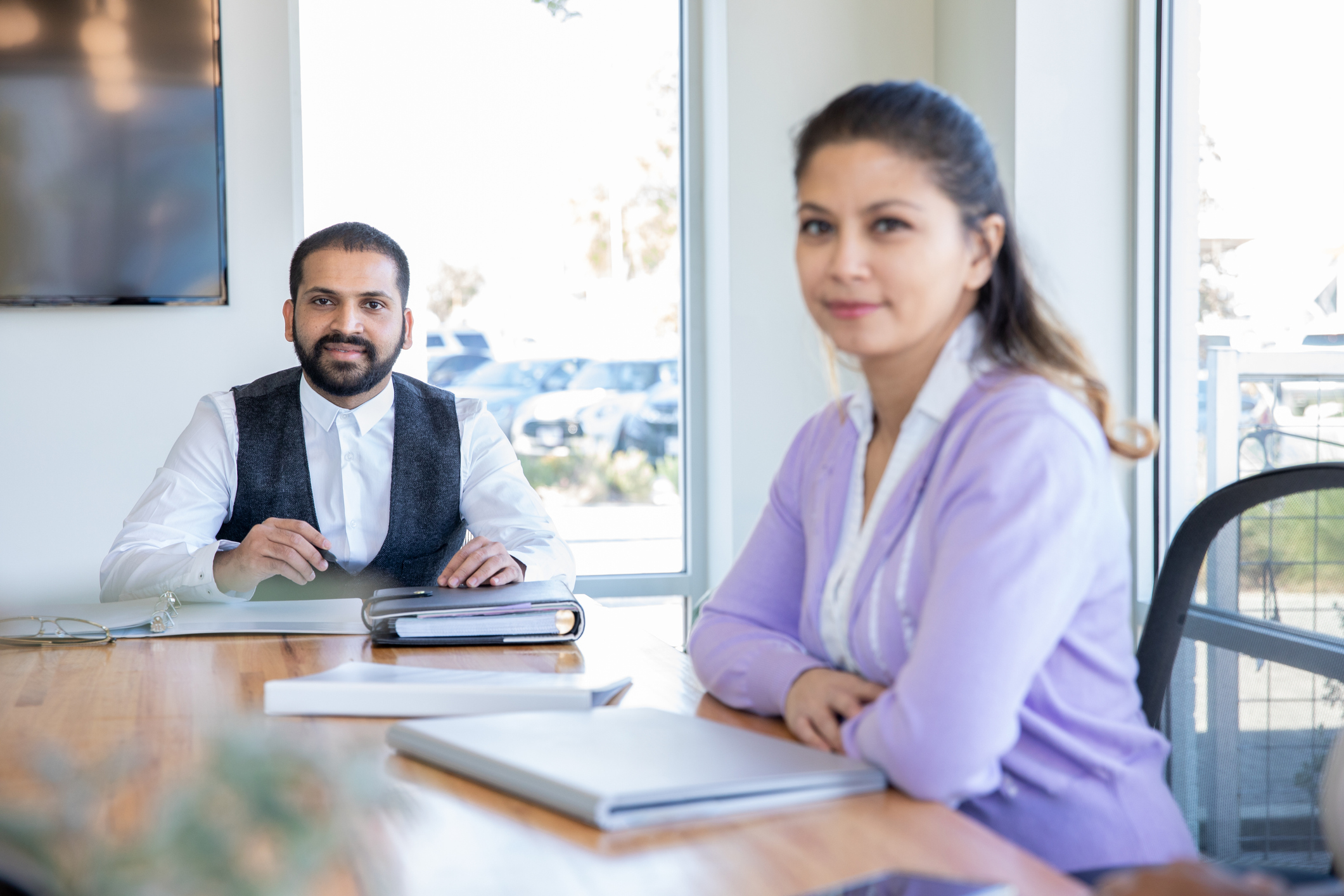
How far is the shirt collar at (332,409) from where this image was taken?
88.0 inches

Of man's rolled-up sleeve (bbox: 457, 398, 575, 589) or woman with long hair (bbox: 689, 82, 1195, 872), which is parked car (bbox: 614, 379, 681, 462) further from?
woman with long hair (bbox: 689, 82, 1195, 872)

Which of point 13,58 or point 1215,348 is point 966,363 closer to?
point 1215,348

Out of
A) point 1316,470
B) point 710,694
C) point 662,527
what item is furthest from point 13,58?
point 1316,470

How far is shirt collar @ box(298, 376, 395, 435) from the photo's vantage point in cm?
224

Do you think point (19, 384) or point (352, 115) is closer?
point (19, 384)

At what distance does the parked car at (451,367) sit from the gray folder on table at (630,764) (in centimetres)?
205

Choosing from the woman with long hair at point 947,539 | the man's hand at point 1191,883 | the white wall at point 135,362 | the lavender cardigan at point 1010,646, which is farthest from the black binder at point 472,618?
the white wall at point 135,362

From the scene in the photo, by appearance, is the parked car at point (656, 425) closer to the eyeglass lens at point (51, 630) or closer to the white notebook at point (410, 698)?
the eyeglass lens at point (51, 630)

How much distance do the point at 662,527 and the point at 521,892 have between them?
243 centimetres

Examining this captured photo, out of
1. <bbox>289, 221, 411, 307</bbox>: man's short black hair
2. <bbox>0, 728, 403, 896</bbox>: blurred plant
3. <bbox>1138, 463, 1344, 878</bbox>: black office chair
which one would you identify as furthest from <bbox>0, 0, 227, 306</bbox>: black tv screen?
<bbox>0, 728, 403, 896</bbox>: blurred plant

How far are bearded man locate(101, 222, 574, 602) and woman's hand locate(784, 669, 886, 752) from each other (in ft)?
3.41

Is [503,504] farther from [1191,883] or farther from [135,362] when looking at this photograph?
[1191,883]

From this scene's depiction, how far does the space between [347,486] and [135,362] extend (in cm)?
79

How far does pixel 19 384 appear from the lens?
261 centimetres
